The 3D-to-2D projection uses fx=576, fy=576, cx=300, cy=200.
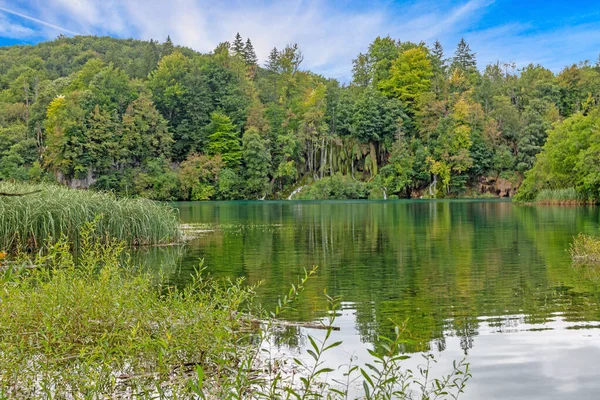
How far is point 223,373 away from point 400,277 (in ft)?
27.1

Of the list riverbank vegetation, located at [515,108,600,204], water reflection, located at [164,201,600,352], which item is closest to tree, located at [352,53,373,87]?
riverbank vegetation, located at [515,108,600,204]

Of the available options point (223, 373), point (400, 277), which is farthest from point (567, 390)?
point (400, 277)

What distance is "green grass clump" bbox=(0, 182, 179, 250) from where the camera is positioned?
648 inches

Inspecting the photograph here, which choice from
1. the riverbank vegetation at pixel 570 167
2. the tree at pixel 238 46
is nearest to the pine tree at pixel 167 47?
the tree at pixel 238 46

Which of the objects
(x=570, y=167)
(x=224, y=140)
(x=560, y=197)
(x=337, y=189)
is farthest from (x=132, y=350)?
(x=224, y=140)

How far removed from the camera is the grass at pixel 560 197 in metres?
47.9

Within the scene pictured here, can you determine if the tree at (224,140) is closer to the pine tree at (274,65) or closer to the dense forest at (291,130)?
the dense forest at (291,130)

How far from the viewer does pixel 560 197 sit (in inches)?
1954

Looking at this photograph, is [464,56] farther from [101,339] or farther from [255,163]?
[101,339]

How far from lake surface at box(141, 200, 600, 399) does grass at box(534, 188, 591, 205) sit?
26320 mm

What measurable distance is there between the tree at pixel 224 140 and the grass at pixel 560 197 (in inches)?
1665

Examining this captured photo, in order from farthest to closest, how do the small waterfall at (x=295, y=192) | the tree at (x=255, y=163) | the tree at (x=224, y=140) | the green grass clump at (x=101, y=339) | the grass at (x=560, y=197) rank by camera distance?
1. the tree at (x=224, y=140)
2. the small waterfall at (x=295, y=192)
3. the tree at (x=255, y=163)
4. the grass at (x=560, y=197)
5. the green grass clump at (x=101, y=339)

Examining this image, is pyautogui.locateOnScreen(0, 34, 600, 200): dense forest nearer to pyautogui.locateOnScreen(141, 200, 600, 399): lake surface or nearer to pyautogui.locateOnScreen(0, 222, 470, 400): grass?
pyautogui.locateOnScreen(141, 200, 600, 399): lake surface

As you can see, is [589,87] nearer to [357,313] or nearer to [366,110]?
[366,110]
